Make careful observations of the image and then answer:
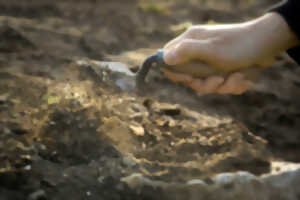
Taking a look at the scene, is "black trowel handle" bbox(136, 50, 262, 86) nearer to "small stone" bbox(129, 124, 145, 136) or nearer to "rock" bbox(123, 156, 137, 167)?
"small stone" bbox(129, 124, 145, 136)

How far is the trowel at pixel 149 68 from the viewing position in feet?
5.78

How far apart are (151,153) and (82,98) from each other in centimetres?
53

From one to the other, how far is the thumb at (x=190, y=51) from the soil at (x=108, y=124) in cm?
46

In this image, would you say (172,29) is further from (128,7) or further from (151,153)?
(151,153)

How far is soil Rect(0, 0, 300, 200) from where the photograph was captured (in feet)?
4.77

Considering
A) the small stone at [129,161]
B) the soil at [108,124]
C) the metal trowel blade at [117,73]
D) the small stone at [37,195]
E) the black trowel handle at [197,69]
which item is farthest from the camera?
the metal trowel blade at [117,73]

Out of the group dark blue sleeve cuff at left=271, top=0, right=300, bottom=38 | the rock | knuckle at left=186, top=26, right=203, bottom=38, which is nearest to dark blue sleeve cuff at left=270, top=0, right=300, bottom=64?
dark blue sleeve cuff at left=271, top=0, right=300, bottom=38

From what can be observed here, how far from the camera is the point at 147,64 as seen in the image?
72.8 inches

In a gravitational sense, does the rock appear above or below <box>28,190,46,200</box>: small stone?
below

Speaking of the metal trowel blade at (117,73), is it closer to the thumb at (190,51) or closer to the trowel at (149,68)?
the trowel at (149,68)

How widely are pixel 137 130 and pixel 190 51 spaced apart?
1.90 ft

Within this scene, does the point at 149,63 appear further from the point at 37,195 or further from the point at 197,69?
the point at 37,195

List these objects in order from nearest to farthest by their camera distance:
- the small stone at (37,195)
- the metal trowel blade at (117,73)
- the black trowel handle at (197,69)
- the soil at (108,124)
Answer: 1. the small stone at (37,195)
2. the soil at (108,124)
3. the black trowel handle at (197,69)
4. the metal trowel blade at (117,73)

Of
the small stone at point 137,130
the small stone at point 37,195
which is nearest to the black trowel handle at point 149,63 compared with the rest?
the small stone at point 137,130
